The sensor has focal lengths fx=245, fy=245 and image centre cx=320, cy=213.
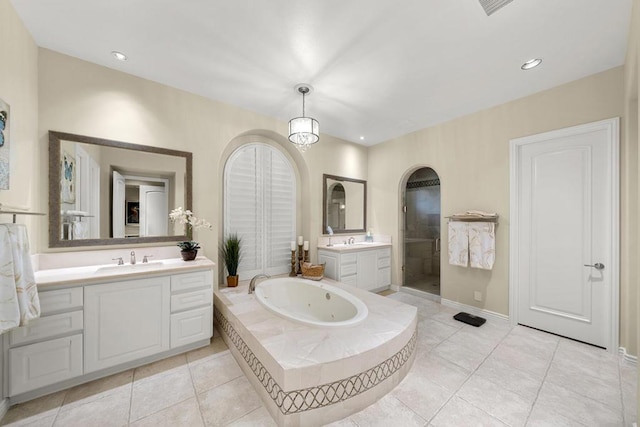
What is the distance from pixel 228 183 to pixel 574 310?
4261mm

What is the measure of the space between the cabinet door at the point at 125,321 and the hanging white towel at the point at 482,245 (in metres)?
3.51

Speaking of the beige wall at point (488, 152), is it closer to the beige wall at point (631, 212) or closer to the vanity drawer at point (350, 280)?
the beige wall at point (631, 212)

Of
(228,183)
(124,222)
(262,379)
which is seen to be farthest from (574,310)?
(124,222)

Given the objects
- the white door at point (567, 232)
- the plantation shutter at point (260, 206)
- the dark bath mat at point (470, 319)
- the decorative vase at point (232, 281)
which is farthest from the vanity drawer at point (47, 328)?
the white door at point (567, 232)

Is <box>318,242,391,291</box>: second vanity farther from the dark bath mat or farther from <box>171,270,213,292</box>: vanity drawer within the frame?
<box>171,270,213,292</box>: vanity drawer

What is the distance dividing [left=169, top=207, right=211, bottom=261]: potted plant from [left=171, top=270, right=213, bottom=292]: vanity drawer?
0.30 m

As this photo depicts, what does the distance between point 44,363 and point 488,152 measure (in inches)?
188

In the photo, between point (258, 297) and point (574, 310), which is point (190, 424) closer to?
point (258, 297)

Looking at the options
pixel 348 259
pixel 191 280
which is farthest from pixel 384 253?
pixel 191 280

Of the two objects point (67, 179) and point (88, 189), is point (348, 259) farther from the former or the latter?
point (67, 179)

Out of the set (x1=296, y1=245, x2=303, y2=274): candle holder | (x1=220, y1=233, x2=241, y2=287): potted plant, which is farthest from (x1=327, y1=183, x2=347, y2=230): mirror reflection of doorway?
(x1=220, y1=233, x2=241, y2=287): potted plant

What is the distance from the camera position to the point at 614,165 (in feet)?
7.57

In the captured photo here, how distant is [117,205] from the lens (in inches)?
96.9

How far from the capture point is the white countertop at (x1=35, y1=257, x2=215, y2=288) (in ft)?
6.01
